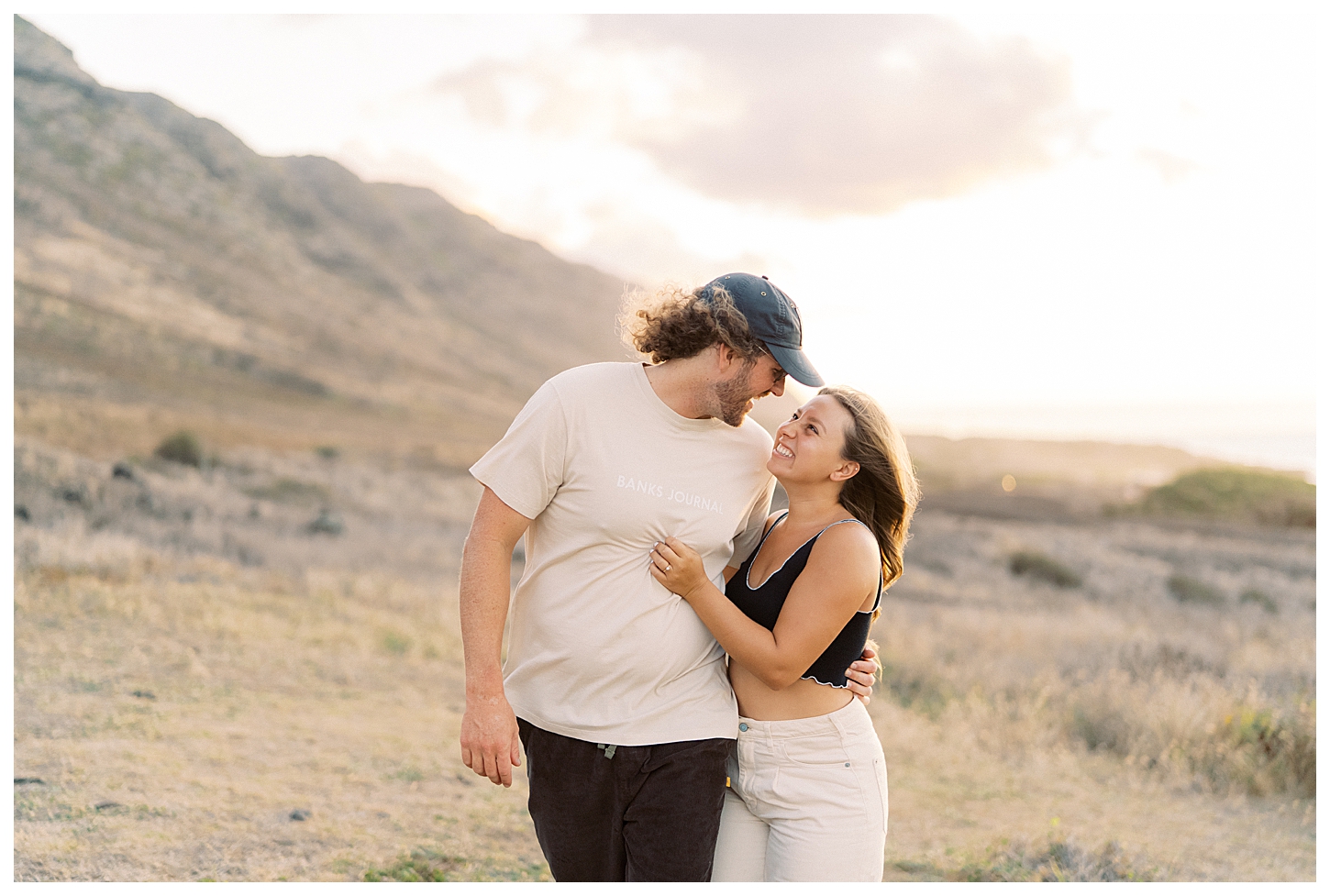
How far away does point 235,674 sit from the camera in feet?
24.0

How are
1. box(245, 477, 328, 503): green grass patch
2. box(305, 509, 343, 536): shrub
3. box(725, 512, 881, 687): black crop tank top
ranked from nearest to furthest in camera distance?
1. box(725, 512, 881, 687): black crop tank top
2. box(305, 509, 343, 536): shrub
3. box(245, 477, 328, 503): green grass patch

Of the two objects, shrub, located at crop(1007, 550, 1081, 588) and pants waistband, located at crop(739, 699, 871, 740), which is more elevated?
pants waistband, located at crop(739, 699, 871, 740)

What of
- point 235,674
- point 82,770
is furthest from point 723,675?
point 235,674

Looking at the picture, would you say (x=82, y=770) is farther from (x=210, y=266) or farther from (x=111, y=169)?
(x=111, y=169)

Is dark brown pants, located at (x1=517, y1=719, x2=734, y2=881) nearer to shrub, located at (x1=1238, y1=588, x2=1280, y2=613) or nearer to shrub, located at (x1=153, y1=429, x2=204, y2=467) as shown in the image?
shrub, located at (x1=1238, y1=588, x2=1280, y2=613)

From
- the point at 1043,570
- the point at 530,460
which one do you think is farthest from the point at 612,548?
the point at 1043,570

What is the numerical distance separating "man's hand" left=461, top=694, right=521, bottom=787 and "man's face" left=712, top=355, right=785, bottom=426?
1.10 metres

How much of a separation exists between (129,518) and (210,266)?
77.0m

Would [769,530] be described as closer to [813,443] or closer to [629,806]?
[813,443]

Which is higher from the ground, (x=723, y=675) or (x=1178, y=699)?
(x=723, y=675)

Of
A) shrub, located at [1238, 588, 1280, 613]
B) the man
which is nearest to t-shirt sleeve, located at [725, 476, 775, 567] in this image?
the man

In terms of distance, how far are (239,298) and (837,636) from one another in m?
84.5

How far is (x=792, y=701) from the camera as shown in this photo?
2.74 meters

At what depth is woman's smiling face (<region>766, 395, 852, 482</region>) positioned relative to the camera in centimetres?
277
